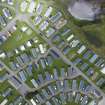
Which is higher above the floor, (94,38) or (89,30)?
(89,30)

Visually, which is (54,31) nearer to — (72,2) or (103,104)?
(72,2)

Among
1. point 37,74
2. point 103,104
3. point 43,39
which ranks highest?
point 43,39

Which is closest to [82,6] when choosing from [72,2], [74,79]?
[72,2]

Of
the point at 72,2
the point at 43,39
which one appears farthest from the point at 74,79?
the point at 72,2

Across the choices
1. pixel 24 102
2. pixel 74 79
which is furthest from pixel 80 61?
pixel 24 102

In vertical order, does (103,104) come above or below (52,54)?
below

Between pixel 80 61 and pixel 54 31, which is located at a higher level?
pixel 54 31

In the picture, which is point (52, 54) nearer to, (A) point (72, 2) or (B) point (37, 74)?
(B) point (37, 74)

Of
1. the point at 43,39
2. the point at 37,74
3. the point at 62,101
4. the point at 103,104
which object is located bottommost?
the point at 103,104
